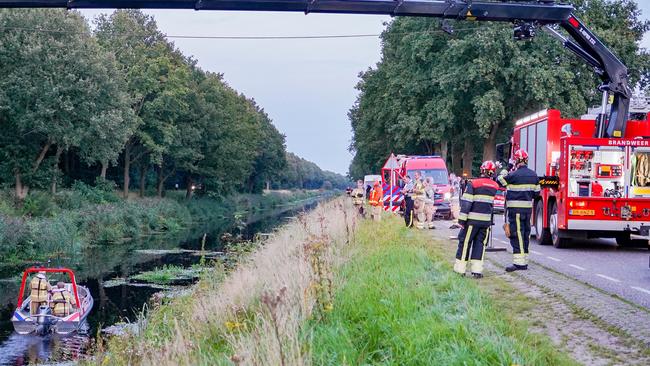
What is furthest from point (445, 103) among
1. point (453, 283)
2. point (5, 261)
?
point (453, 283)

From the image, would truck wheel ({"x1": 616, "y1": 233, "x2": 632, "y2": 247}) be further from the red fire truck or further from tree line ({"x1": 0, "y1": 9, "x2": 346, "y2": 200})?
tree line ({"x1": 0, "y1": 9, "x2": 346, "y2": 200})

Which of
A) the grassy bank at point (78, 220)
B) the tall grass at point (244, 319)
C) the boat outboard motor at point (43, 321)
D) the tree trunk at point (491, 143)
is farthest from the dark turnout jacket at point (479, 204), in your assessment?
the tree trunk at point (491, 143)

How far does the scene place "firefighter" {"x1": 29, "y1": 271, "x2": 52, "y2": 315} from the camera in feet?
→ 64.1

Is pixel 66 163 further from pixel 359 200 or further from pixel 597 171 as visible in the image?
pixel 597 171

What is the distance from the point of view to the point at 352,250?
1373 cm

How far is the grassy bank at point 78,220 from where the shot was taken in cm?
3186

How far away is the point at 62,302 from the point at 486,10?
12.9 m

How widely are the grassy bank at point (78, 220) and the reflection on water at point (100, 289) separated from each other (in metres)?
1.09

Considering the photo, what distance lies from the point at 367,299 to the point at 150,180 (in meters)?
62.4

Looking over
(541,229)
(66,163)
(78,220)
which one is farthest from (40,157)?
(541,229)

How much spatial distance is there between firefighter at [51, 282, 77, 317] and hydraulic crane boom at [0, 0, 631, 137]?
9.12 m

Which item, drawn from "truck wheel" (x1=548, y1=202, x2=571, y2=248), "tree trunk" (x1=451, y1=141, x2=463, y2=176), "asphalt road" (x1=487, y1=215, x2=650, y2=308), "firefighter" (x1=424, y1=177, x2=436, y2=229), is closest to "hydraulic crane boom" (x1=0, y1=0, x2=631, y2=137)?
"truck wheel" (x1=548, y1=202, x2=571, y2=248)

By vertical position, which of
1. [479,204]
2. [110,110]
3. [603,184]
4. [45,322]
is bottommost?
[45,322]

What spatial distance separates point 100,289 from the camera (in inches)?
969
